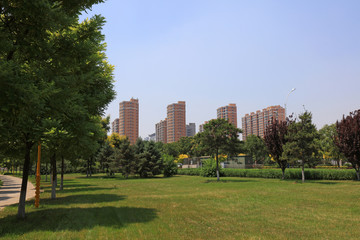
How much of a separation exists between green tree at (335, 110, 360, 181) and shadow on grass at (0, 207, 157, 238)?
25631 mm

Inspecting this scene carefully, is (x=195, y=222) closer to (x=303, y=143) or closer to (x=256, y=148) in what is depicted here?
(x=303, y=143)

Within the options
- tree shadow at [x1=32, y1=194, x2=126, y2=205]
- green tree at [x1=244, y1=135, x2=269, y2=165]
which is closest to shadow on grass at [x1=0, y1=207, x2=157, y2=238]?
tree shadow at [x1=32, y1=194, x2=126, y2=205]

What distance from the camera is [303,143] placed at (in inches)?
1115

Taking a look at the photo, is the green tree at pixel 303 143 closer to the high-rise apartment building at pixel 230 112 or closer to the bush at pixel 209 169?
the bush at pixel 209 169

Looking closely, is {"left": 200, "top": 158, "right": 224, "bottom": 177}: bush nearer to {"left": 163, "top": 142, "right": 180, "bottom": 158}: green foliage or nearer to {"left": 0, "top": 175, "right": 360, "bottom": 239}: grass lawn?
{"left": 0, "top": 175, "right": 360, "bottom": 239}: grass lawn

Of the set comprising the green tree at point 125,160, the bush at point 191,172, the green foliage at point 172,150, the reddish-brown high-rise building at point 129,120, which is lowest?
the bush at point 191,172

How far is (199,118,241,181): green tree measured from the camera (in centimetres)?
3219

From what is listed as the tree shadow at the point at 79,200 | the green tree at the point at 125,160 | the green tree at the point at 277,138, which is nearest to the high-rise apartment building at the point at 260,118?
the green tree at the point at 125,160

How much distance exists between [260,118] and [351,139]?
513ft

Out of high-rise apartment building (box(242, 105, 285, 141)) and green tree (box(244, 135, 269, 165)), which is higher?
high-rise apartment building (box(242, 105, 285, 141))

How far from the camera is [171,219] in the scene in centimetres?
995

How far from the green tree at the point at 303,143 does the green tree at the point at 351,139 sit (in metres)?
3.02

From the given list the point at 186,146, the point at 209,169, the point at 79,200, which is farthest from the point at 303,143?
the point at 186,146

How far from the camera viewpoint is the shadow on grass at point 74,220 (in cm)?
884
